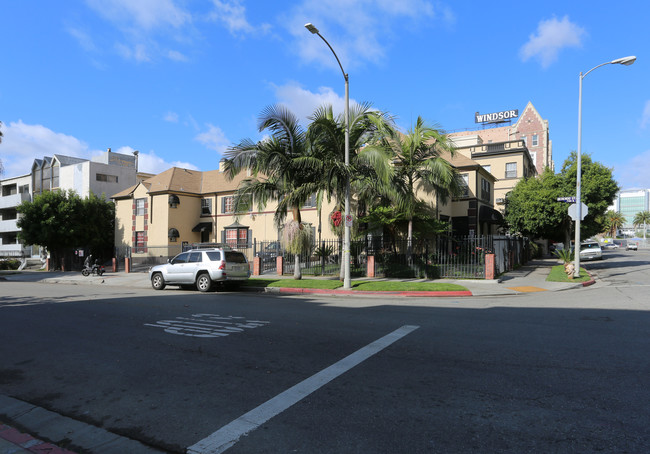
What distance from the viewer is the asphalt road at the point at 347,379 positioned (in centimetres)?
374

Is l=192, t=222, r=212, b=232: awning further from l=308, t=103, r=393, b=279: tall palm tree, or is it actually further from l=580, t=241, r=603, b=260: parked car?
l=580, t=241, r=603, b=260: parked car

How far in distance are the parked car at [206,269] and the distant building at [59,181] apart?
30060mm

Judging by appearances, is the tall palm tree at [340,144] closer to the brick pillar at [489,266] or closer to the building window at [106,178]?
the brick pillar at [489,266]

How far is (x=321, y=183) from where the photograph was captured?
1820 cm

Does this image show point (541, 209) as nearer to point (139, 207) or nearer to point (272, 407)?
point (272, 407)

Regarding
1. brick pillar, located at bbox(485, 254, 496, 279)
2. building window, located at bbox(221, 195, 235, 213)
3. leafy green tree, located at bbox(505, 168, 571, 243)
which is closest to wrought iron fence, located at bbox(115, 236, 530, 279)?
brick pillar, located at bbox(485, 254, 496, 279)

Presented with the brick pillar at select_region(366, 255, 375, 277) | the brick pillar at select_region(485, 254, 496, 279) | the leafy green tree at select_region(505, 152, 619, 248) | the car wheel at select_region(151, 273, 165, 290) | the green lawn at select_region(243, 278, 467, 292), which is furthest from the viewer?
the leafy green tree at select_region(505, 152, 619, 248)

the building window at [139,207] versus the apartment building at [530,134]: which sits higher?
the apartment building at [530,134]

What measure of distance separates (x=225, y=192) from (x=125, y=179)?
62.1 ft

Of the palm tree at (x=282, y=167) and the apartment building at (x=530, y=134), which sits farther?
the apartment building at (x=530, y=134)

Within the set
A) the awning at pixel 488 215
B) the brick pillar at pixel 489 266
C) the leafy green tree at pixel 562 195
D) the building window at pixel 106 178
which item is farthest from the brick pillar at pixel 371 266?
the building window at pixel 106 178

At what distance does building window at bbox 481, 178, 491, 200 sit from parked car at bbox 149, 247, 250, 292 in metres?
20.3

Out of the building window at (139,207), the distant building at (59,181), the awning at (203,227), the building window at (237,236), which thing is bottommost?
the building window at (237,236)

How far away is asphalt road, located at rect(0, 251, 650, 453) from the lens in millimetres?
3736
